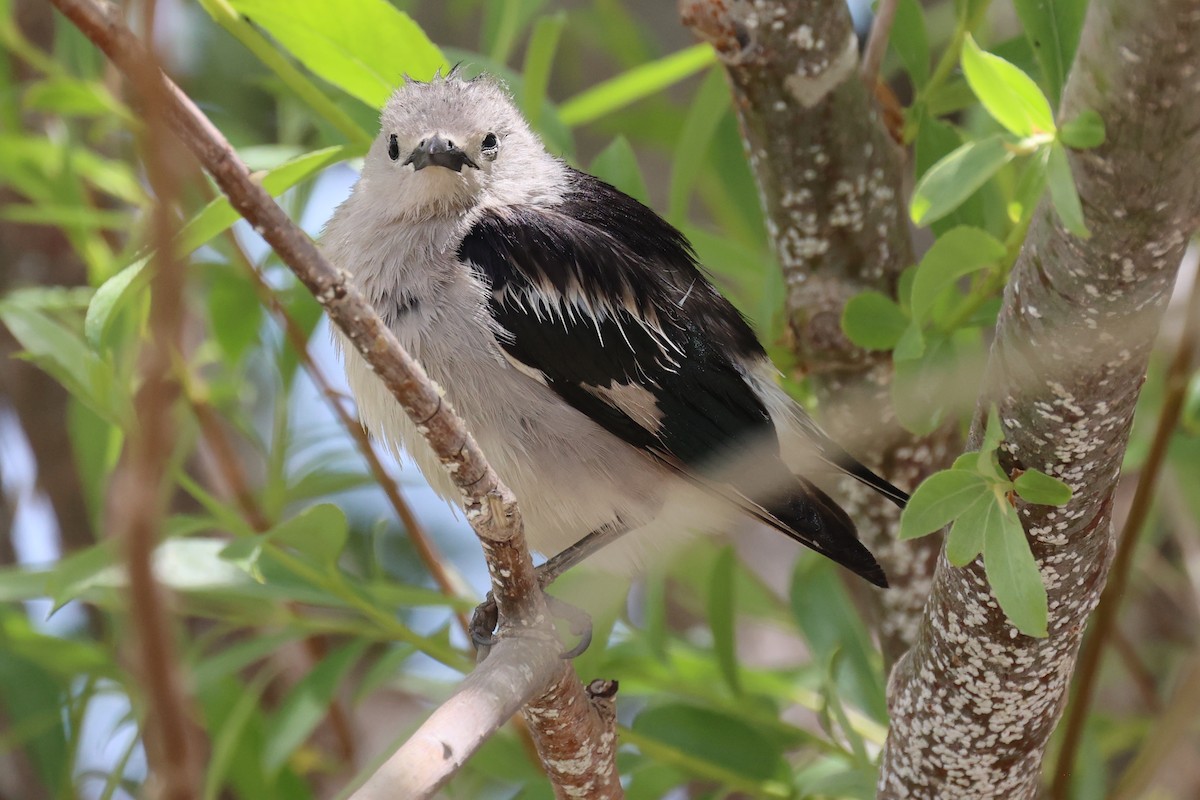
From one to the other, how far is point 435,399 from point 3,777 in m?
2.62

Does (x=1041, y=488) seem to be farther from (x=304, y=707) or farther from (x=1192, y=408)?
(x=304, y=707)

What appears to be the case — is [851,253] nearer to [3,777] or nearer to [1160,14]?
[1160,14]

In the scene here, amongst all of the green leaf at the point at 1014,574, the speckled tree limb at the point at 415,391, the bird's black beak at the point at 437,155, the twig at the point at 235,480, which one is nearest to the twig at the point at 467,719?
the speckled tree limb at the point at 415,391

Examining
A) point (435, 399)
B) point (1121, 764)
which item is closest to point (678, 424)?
point (435, 399)

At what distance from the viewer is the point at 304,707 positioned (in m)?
2.29

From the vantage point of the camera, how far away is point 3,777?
131 inches

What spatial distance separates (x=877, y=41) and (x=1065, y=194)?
1.01 meters

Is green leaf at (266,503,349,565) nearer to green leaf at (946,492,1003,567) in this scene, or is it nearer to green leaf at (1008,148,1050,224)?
green leaf at (946,492,1003,567)

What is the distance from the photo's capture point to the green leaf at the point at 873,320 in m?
1.95

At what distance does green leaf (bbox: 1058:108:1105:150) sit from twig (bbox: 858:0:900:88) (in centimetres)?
88

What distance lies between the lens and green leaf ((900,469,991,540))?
148 cm

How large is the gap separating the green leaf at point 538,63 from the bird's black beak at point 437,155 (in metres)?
0.16

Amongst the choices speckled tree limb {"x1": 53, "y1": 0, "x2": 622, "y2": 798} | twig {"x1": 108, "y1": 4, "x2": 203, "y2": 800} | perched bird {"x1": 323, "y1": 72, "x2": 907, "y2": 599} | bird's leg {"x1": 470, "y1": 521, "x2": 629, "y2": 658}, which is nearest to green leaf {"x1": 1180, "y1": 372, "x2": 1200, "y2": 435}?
perched bird {"x1": 323, "y1": 72, "x2": 907, "y2": 599}

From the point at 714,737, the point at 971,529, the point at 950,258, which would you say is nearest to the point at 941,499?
the point at 971,529
